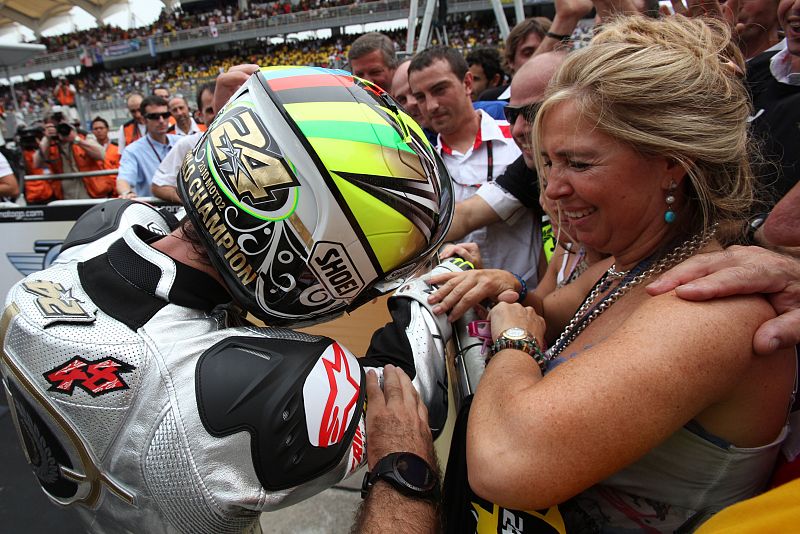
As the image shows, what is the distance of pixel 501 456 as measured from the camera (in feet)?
3.32

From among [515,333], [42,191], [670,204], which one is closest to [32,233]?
[42,191]

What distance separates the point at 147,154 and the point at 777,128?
5.31 metres

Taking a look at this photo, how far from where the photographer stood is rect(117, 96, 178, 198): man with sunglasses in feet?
17.3

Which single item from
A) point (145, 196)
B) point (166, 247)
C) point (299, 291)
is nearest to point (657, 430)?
point (299, 291)

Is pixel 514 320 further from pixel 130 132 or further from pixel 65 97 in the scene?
pixel 65 97

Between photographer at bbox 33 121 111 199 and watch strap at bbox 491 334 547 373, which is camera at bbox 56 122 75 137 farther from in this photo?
watch strap at bbox 491 334 547 373

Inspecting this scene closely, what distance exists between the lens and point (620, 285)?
4.76 ft

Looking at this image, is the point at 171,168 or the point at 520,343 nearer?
the point at 520,343

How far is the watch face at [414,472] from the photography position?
1.15 metres

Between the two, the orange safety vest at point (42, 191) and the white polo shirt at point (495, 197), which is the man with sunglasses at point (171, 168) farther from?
the orange safety vest at point (42, 191)

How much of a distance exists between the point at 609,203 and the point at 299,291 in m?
0.81

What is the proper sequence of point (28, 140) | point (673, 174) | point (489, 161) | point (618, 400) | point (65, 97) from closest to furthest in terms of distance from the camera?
point (618, 400), point (673, 174), point (489, 161), point (28, 140), point (65, 97)

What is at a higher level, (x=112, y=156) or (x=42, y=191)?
(x=112, y=156)

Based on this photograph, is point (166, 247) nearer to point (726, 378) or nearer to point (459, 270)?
point (459, 270)
